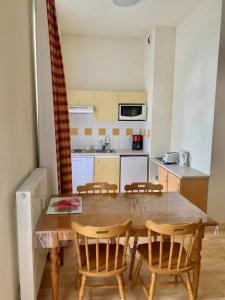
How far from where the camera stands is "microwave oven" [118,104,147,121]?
15.7ft

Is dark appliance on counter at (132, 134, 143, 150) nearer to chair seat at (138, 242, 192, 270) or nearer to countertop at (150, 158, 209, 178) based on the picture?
countertop at (150, 158, 209, 178)

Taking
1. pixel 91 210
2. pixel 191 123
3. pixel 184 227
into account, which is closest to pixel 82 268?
pixel 91 210

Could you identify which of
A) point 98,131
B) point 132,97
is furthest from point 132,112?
point 98,131

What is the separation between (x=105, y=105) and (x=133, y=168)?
4.07 ft

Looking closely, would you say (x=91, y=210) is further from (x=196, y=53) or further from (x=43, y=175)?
(x=196, y=53)

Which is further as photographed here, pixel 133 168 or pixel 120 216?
pixel 133 168

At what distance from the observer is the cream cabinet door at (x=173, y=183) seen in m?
3.32

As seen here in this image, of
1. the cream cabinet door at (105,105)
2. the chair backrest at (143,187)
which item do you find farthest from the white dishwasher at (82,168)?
the chair backrest at (143,187)

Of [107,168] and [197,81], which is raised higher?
[197,81]

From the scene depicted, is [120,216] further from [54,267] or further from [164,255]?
[54,267]

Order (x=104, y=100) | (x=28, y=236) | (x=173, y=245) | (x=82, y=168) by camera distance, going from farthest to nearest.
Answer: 1. (x=104, y=100)
2. (x=82, y=168)
3. (x=173, y=245)
4. (x=28, y=236)

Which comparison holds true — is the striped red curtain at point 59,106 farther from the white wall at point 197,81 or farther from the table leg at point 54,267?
the white wall at point 197,81

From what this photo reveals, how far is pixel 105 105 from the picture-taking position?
187 inches

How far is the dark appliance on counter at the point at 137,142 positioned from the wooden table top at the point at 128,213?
2.54 m
